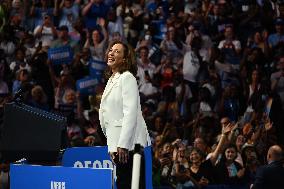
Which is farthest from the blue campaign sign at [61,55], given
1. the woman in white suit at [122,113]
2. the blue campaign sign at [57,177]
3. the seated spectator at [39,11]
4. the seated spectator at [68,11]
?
the blue campaign sign at [57,177]

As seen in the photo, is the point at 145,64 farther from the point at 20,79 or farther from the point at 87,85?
the point at 20,79

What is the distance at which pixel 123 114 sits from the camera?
24.3ft

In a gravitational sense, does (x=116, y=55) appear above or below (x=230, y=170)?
above

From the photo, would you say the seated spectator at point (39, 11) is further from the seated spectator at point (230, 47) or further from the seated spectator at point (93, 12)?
the seated spectator at point (230, 47)

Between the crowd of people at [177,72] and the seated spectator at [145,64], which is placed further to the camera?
the seated spectator at [145,64]

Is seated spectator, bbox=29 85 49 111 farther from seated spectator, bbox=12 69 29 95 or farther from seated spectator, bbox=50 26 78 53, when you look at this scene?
seated spectator, bbox=50 26 78 53


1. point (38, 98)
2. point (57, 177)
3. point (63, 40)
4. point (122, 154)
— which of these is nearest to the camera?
point (57, 177)

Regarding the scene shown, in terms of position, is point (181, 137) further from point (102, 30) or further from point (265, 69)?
point (102, 30)

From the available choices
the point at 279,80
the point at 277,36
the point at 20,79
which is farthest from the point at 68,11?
the point at 279,80

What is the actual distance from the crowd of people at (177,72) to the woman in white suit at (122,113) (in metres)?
4.45

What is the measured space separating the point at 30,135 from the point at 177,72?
801 centimetres

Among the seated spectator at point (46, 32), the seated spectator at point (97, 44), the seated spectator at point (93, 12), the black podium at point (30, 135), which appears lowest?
the black podium at point (30, 135)

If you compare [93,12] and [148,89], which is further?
[93,12]

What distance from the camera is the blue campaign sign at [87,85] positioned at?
15227 mm
